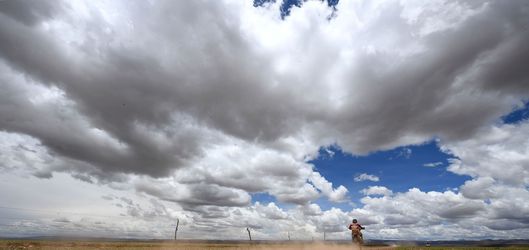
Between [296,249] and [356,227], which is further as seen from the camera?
[296,249]

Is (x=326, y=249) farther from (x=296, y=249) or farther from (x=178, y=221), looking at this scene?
(x=178, y=221)

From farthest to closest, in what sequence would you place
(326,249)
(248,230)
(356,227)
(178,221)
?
(178,221) < (248,230) < (326,249) < (356,227)

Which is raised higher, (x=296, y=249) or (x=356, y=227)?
(x=356, y=227)

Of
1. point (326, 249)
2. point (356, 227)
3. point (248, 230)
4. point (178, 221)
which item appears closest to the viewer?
point (356, 227)

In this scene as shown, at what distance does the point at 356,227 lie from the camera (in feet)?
93.7

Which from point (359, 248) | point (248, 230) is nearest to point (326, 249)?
point (359, 248)

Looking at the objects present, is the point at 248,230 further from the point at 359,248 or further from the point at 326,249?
the point at 359,248

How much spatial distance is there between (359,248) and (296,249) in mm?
12604

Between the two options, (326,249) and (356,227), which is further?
(326,249)

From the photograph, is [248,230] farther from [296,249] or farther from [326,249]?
[326,249]

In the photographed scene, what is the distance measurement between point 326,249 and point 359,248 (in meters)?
9.40

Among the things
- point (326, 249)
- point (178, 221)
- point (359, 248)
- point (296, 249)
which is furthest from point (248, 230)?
point (359, 248)

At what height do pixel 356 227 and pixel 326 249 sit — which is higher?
pixel 356 227

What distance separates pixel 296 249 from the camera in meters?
40.2
